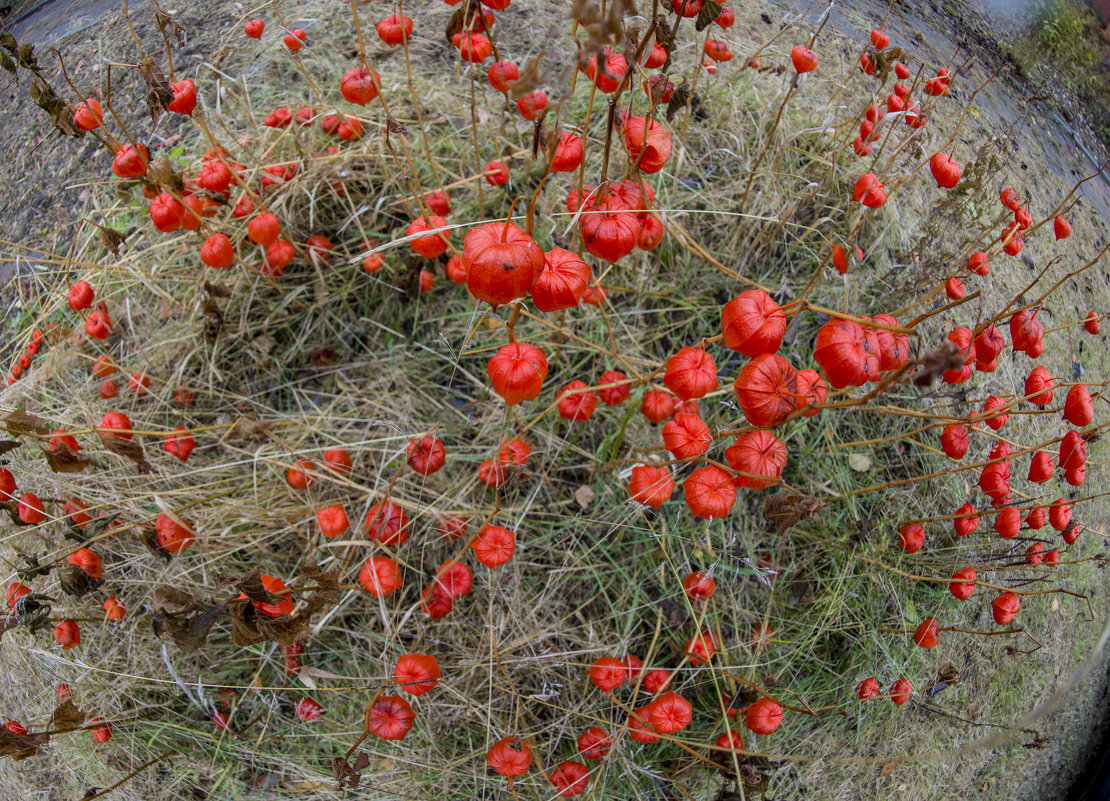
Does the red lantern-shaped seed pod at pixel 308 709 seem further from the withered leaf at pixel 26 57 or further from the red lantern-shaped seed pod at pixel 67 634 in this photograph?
the withered leaf at pixel 26 57

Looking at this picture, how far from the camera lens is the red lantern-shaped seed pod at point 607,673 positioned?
2590mm

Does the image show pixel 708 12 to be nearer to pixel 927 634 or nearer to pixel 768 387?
pixel 768 387

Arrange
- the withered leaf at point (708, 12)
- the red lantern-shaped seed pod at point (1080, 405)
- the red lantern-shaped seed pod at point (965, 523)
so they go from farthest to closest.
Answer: the red lantern-shaped seed pod at point (965, 523), the red lantern-shaped seed pod at point (1080, 405), the withered leaf at point (708, 12)

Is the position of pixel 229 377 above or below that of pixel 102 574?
above

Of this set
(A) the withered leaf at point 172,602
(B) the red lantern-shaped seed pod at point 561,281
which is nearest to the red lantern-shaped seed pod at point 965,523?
(B) the red lantern-shaped seed pod at point 561,281

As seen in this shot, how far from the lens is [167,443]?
3121 millimetres

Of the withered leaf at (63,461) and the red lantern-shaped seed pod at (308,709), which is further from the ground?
the withered leaf at (63,461)

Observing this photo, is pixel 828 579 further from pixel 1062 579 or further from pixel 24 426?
pixel 24 426

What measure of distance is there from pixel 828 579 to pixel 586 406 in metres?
1.49

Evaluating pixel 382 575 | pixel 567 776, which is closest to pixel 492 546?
pixel 382 575

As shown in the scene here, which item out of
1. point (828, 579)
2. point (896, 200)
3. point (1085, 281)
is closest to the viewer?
point (828, 579)

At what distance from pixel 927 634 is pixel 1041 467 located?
2.88 feet

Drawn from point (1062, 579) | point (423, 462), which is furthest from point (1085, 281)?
point (423, 462)

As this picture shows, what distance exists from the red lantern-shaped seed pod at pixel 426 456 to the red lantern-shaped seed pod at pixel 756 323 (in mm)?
1511
